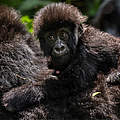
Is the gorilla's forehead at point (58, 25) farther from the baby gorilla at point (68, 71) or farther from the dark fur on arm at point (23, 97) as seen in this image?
the dark fur on arm at point (23, 97)

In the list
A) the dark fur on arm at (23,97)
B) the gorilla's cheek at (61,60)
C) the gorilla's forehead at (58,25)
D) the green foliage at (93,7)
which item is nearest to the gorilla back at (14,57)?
the dark fur on arm at (23,97)

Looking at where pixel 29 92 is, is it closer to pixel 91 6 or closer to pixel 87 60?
pixel 87 60

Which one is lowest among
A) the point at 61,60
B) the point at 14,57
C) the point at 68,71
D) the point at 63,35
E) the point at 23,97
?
the point at 23,97

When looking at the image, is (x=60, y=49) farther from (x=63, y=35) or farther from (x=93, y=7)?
(x=93, y=7)

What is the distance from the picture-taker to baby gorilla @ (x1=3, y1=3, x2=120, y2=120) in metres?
3.07

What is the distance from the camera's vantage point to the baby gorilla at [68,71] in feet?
10.1

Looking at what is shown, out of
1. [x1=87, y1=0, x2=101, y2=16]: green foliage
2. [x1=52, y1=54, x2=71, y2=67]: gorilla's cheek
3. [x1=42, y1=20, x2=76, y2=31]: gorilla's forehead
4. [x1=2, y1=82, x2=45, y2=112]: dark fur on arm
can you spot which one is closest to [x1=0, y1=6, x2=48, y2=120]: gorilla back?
[x1=2, y1=82, x2=45, y2=112]: dark fur on arm

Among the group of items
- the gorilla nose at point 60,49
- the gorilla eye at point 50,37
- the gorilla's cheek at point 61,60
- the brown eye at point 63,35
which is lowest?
the gorilla's cheek at point 61,60

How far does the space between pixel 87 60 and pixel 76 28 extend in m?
0.41

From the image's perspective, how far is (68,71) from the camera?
11.0ft

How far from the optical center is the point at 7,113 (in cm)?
300

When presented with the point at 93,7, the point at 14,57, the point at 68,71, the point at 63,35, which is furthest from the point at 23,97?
the point at 93,7

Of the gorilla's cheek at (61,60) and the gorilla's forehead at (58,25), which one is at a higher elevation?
the gorilla's forehead at (58,25)

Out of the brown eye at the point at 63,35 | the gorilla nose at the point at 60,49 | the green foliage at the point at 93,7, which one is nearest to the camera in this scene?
the gorilla nose at the point at 60,49
